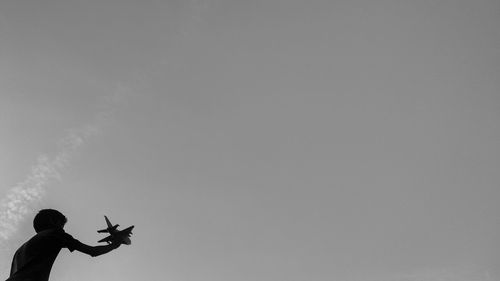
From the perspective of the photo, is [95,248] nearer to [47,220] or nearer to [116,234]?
[116,234]

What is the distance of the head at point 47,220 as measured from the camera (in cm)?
570

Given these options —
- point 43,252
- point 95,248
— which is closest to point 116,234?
point 95,248

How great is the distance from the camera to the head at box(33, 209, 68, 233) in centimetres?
570

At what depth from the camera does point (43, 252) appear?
5.19 m

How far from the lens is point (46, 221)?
5.70 m

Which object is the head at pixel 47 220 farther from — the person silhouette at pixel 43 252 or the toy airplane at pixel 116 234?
the toy airplane at pixel 116 234

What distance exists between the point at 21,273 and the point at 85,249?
0.76 m

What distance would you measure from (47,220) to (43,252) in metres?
0.63

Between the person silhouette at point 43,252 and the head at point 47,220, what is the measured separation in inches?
8.2

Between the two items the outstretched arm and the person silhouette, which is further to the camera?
the outstretched arm

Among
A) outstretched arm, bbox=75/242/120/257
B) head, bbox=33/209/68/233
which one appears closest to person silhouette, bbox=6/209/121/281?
outstretched arm, bbox=75/242/120/257

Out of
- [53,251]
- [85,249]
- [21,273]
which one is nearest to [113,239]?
[85,249]

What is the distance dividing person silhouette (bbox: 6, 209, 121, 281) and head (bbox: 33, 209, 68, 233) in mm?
209

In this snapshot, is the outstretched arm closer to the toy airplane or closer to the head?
the toy airplane
